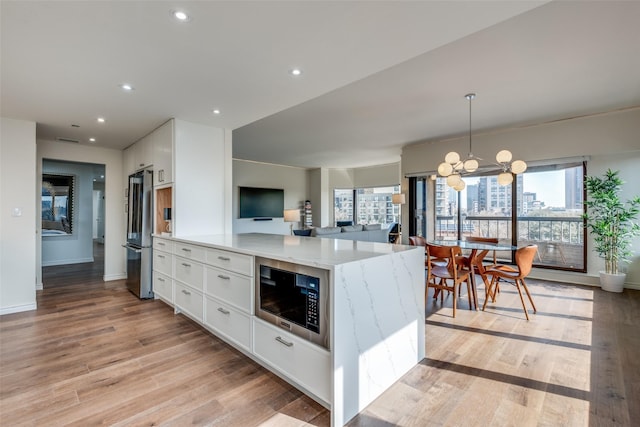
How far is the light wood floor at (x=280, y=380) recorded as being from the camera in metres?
1.70

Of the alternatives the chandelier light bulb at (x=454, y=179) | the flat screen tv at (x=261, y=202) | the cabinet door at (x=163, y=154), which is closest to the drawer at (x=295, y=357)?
the cabinet door at (x=163, y=154)

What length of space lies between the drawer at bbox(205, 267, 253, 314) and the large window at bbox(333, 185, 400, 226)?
25.2 feet

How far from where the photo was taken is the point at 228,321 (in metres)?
2.46

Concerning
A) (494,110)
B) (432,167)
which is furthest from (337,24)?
(432,167)

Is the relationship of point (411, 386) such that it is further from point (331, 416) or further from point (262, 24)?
point (262, 24)

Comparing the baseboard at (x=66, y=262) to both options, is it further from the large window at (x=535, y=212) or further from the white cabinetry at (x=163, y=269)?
the large window at (x=535, y=212)

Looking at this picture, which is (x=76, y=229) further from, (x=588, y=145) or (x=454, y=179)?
(x=588, y=145)

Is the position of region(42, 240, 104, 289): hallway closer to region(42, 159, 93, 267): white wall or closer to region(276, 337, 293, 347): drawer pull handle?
region(42, 159, 93, 267): white wall

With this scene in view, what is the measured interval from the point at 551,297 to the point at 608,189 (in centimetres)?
189

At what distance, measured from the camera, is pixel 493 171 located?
5.77 metres

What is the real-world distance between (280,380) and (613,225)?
203 inches

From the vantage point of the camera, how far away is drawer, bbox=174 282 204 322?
2.88 metres

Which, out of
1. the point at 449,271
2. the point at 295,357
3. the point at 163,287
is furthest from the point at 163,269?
the point at 449,271

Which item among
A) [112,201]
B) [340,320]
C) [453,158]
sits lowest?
[340,320]
